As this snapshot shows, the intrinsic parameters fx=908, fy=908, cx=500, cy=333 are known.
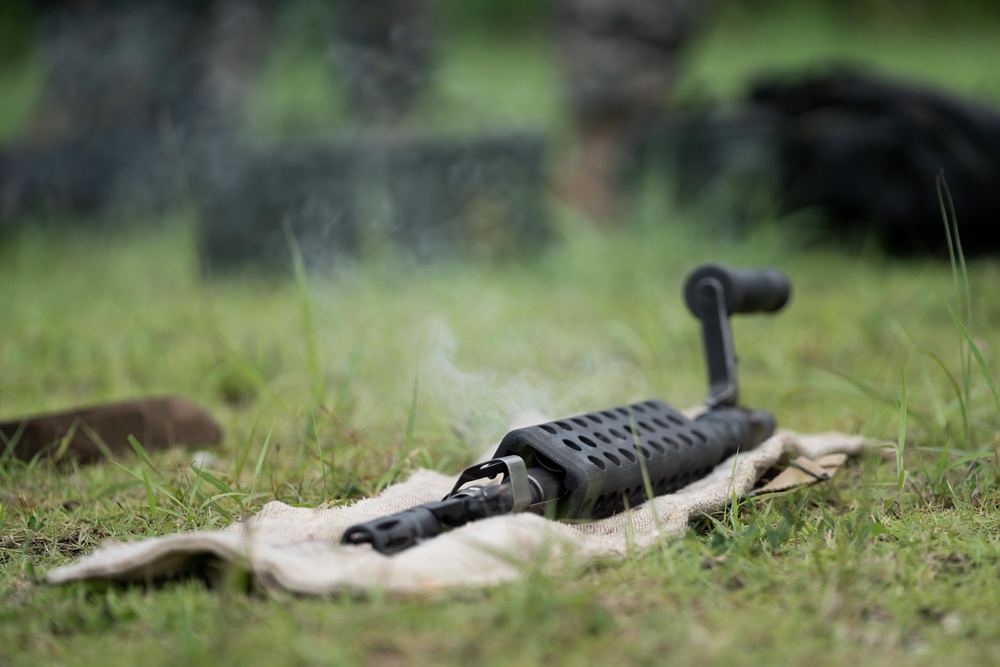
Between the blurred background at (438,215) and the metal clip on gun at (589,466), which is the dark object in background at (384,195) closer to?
the blurred background at (438,215)

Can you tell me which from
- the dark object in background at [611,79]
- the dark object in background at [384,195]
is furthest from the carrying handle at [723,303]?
the dark object in background at [611,79]

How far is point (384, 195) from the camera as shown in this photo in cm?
519

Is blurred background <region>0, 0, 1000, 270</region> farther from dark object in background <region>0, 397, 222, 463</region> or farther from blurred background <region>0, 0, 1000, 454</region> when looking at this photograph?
dark object in background <region>0, 397, 222, 463</region>

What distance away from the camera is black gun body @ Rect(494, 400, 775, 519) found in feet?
4.54

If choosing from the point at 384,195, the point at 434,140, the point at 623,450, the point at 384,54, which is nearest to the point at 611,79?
the point at 434,140

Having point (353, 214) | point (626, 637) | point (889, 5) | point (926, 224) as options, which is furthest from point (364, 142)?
point (889, 5)

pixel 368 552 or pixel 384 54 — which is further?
pixel 384 54

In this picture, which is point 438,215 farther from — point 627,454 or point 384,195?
point 627,454

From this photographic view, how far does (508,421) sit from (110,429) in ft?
2.99

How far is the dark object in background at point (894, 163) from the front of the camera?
4406mm

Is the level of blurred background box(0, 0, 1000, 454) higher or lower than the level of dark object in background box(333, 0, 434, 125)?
lower

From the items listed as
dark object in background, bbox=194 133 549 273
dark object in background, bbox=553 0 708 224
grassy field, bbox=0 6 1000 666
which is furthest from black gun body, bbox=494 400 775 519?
dark object in background, bbox=553 0 708 224

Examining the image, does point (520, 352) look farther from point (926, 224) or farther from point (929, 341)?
point (926, 224)

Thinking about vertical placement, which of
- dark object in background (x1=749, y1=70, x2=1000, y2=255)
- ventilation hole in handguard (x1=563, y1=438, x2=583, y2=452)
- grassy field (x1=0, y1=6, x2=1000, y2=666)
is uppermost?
dark object in background (x1=749, y1=70, x2=1000, y2=255)
